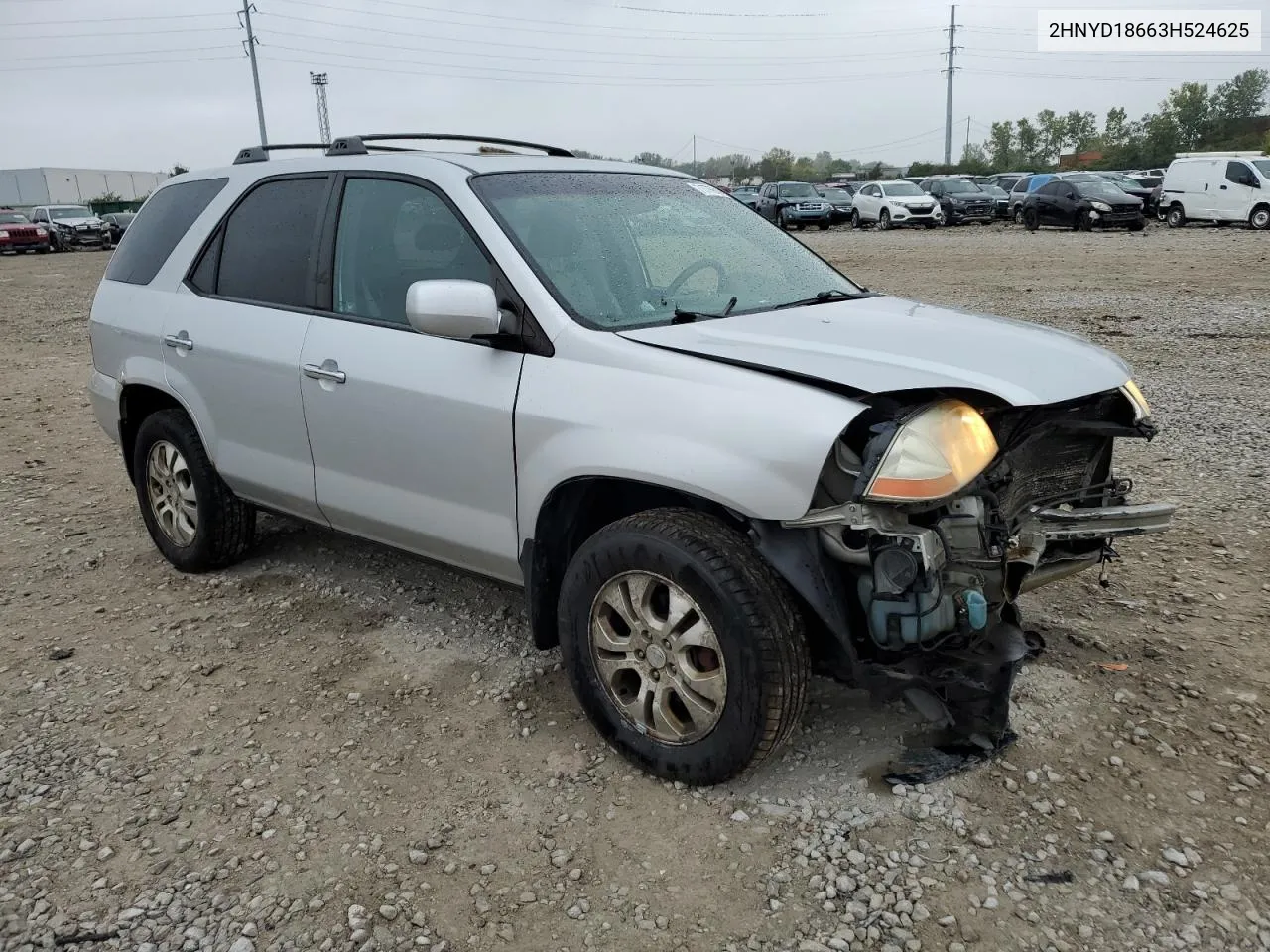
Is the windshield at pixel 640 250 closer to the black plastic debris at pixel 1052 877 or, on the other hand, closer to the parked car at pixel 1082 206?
the black plastic debris at pixel 1052 877

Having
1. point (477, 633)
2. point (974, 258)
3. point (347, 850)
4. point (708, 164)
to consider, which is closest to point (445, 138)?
point (477, 633)

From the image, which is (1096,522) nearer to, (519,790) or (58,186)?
(519,790)

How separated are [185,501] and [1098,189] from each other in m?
26.0

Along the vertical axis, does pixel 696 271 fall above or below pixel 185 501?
above

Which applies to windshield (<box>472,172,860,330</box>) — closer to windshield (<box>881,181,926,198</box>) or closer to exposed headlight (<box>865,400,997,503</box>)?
exposed headlight (<box>865,400,997,503</box>)

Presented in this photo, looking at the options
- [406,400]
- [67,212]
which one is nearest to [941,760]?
[406,400]

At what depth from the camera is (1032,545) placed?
2934 mm

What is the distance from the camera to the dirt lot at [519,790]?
2520 mm

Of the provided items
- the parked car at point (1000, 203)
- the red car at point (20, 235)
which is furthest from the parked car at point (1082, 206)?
the red car at point (20, 235)

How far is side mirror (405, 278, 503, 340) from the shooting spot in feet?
9.93

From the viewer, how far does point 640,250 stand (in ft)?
11.8

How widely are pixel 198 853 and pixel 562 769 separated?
3.44 ft

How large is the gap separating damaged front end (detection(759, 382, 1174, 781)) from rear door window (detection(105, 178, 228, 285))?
130 inches

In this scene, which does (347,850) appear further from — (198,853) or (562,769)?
(562,769)
